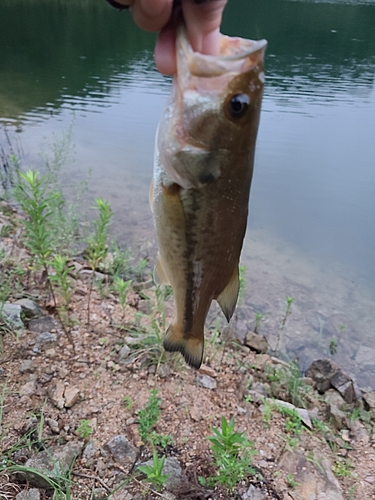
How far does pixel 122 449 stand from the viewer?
2.85 metres

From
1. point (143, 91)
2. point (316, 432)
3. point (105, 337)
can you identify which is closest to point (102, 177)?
point (105, 337)

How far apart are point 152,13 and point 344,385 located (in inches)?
167

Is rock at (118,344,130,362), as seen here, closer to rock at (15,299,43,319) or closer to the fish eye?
rock at (15,299,43,319)

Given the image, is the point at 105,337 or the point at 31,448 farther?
the point at 105,337

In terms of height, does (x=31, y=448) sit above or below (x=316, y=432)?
above

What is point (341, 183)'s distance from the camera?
9.63 meters

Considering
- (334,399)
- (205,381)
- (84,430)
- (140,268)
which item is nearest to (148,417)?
(84,430)

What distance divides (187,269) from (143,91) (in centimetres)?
1445

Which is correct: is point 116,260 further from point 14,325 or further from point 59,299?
point 14,325

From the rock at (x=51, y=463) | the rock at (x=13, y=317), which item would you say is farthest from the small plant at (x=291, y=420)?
the rock at (x=13, y=317)

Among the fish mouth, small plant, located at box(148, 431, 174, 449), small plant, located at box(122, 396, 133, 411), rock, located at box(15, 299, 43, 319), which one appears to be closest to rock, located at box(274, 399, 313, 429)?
small plant, located at box(148, 431, 174, 449)

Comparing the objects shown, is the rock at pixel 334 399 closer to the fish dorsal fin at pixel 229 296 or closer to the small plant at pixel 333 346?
the small plant at pixel 333 346

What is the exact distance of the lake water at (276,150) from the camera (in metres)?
5.91

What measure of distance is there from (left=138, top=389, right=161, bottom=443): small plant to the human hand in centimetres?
234
